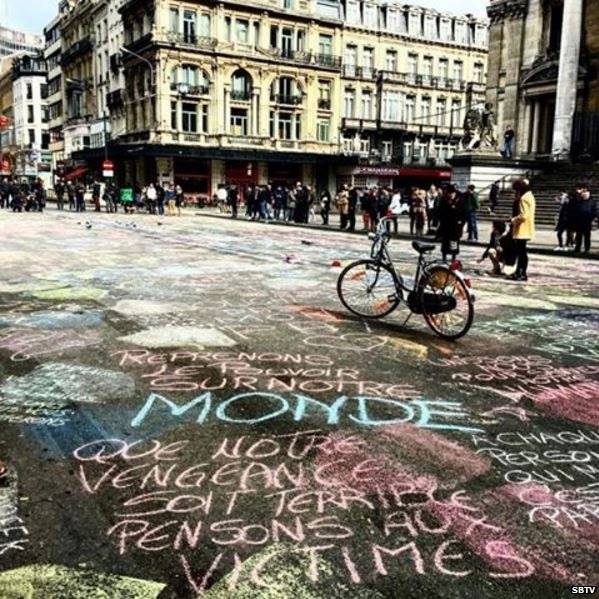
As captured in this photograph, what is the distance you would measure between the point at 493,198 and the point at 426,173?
1179 inches

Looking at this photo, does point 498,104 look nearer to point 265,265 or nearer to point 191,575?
point 265,265

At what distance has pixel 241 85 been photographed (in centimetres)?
5209

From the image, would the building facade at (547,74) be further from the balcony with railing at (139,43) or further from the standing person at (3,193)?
the standing person at (3,193)

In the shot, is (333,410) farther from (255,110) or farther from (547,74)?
(255,110)

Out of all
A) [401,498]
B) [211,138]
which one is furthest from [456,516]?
[211,138]

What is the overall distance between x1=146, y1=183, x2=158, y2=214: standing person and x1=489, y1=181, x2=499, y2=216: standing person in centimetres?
2038

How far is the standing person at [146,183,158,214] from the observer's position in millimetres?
39844

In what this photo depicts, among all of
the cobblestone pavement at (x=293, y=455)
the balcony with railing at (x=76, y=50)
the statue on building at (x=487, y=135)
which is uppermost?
the balcony with railing at (x=76, y=50)

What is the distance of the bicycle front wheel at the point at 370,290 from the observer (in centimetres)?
812

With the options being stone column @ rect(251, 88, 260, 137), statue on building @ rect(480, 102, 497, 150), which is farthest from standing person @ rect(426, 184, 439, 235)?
stone column @ rect(251, 88, 260, 137)

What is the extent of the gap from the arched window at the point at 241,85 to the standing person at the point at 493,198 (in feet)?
89.8

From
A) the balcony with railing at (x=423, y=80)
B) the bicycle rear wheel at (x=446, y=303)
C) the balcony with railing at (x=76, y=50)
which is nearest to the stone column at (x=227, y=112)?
the balcony with railing at (x=423, y=80)

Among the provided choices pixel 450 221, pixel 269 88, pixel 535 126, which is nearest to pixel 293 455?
pixel 450 221

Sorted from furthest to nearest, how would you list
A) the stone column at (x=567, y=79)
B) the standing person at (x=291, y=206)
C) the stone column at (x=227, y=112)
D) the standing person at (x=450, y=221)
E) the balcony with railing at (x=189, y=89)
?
the stone column at (x=227, y=112)
the balcony with railing at (x=189, y=89)
the stone column at (x=567, y=79)
the standing person at (x=291, y=206)
the standing person at (x=450, y=221)
